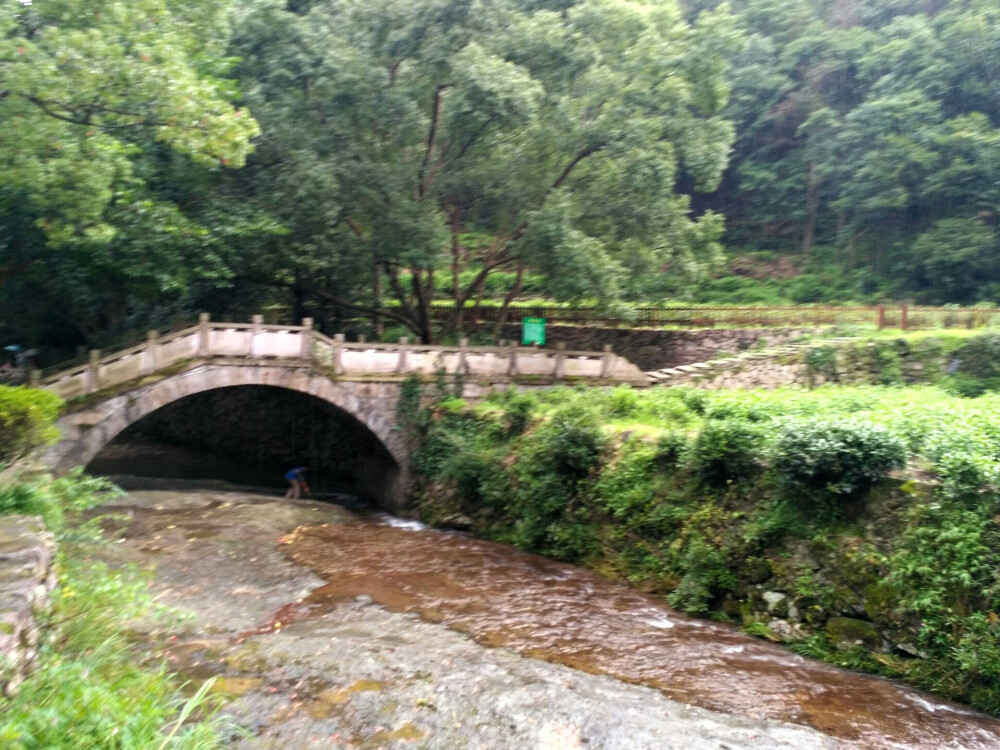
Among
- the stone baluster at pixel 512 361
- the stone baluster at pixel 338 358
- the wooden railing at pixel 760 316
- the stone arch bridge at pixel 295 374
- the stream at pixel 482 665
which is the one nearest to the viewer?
the stream at pixel 482 665

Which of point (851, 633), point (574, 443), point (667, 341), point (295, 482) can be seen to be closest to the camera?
point (851, 633)

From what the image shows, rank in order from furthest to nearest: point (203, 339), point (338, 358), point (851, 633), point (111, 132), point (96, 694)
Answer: point (338, 358)
point (111, 132)
point (203, 339)
point (851, 633)
point (96, 694)

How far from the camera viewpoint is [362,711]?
712cm

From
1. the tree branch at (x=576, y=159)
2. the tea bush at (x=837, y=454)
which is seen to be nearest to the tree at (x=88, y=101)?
the tree branch at (x=576, y=159)

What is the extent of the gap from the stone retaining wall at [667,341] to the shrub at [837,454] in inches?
453

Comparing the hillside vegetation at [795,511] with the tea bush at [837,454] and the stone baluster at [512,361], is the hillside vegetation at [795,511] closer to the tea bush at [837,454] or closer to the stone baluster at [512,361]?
the tea bush at [837,454]

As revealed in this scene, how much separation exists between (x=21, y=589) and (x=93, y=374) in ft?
38.0

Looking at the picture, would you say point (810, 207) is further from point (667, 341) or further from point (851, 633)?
point (851, 633)

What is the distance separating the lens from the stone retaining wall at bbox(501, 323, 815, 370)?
21.5 m

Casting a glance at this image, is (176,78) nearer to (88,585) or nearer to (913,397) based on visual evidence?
(88,585)

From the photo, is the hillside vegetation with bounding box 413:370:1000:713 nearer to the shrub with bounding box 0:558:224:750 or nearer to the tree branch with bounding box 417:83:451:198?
the shrub with bounding box 0:558:224:750

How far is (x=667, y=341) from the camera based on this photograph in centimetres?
2334

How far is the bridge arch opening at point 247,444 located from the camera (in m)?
23.4

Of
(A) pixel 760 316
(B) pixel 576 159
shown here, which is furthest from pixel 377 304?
(A) pixel 760 316
